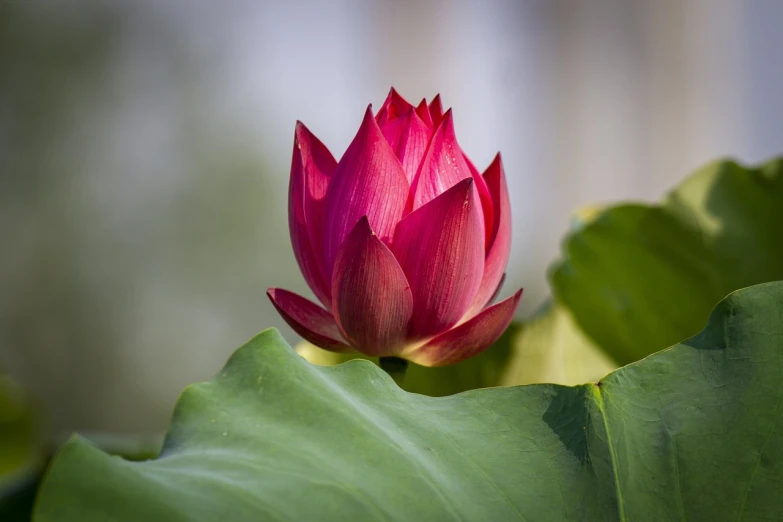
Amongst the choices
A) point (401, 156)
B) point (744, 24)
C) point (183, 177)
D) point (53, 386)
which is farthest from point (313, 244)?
point (744, 24)

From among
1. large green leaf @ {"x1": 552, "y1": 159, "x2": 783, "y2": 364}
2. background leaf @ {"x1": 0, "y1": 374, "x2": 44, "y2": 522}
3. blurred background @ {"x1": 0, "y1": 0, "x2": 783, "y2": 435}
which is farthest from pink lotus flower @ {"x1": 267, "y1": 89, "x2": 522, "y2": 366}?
blurred background @ {"x1": 0, "y1": 0, "x2": 783, "y2": 435}

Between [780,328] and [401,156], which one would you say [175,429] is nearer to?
[401,156]

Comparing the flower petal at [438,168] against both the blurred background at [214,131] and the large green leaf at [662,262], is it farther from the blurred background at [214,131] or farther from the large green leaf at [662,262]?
the blurred background at [214,131]

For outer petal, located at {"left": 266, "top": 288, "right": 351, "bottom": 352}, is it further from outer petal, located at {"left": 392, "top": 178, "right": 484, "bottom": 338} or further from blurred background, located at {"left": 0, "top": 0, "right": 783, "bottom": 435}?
blurred background, located at {"left": 0, "top": 0, "right": 783, "bottom": 435}

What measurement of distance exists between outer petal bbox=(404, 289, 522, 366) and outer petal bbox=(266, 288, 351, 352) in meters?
0.04

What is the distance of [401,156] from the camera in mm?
381

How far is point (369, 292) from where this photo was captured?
0.35 m

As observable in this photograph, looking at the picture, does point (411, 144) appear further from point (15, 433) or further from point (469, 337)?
point (15, 433)

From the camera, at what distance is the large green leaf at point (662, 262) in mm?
798

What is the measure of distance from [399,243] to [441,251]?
0.8 inches

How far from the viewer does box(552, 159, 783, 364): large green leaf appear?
798 mm

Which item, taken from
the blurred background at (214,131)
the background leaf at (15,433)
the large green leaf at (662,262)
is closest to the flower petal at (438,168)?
the large green leaf at (662,262)

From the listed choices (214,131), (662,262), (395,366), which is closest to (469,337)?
(395,366)

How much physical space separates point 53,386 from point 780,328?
11.4ft
